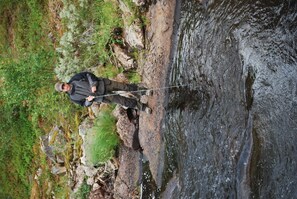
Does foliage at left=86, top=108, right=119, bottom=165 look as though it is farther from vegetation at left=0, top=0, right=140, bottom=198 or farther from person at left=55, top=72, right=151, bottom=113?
person at left=55, top=72, right=151, bottom=113

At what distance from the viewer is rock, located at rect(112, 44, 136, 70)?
8.84 m

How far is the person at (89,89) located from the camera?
7.60 metres

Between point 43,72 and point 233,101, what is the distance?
6.06 metres

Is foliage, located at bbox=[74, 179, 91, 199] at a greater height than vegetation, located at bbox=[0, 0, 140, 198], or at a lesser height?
lesser

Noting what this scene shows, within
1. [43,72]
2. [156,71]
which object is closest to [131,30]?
[156,71]

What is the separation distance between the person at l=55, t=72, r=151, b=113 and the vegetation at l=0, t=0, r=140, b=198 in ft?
2.67

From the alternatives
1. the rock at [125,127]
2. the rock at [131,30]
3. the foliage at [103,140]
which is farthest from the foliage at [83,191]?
the rock at [131,30]

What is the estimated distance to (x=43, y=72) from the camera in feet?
36.3

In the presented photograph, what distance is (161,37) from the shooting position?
796 cm

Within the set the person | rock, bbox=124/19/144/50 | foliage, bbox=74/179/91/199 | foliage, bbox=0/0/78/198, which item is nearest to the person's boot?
the person

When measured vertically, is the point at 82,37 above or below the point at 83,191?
above

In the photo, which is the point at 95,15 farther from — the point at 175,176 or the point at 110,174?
A: the point at 175,176

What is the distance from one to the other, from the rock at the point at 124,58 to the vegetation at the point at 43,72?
156 mm

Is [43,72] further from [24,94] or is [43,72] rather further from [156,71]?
[156,71]
